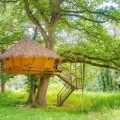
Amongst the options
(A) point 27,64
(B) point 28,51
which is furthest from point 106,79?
(B) point 28,51

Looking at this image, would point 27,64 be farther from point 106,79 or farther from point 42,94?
point 106,79

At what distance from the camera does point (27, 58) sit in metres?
19.0

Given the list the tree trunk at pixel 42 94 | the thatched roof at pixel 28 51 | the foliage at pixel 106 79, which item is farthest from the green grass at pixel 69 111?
the foliage at pixel 106 79

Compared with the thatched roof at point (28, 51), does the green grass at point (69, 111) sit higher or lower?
lower

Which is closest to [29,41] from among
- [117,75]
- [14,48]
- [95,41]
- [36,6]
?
[14,48]

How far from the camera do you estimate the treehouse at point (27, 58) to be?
19.0 meters

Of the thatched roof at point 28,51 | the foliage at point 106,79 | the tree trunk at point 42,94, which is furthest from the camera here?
the foliage at point 106,79

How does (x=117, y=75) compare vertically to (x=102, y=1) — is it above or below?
below

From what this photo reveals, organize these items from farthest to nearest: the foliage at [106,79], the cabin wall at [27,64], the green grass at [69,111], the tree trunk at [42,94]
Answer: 1. the foliage at [106,79]
2. the tree trunk at [42,94]
3. the cabin wall at [27,64]
4. the green grass at [69,111]

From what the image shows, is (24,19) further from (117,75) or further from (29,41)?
(117,75)

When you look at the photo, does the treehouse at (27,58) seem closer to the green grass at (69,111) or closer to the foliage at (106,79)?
the green grass at (69,111)

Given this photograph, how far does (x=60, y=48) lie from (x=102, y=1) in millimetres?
4474

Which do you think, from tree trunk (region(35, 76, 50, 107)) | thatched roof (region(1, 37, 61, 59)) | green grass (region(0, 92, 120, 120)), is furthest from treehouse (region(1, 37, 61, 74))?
tree trunk (region(35, 76, 50, 107))

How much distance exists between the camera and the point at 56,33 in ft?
77.7
